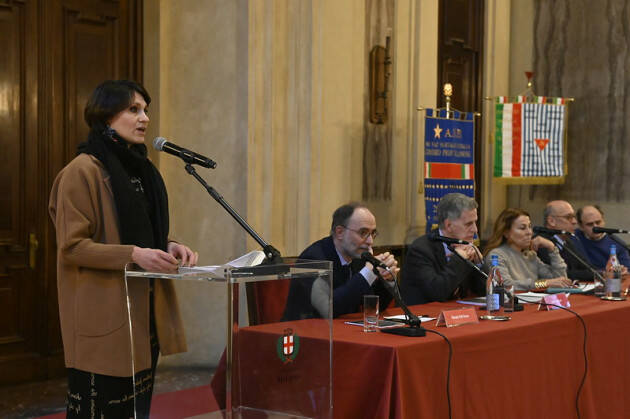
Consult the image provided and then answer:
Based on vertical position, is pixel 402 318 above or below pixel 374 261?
below

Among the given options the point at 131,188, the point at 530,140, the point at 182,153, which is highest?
the point at 530,140

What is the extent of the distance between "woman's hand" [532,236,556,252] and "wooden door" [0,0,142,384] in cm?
329

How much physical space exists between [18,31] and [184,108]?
51.1 inches

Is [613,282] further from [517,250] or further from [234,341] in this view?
[234,341]

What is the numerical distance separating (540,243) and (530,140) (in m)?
2.63

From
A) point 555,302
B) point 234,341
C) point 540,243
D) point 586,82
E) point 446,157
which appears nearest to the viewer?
point 234,341

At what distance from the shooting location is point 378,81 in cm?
721

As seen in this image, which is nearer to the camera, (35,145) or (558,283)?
(558,283)

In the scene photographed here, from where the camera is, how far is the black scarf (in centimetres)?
254

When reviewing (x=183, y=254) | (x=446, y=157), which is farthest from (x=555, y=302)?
(x=446, y=157)

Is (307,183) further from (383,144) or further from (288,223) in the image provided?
(383,144)

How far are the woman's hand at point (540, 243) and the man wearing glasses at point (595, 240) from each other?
1.30m

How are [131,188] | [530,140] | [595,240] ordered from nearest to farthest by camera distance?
[131,188], [595,240], [530,140]

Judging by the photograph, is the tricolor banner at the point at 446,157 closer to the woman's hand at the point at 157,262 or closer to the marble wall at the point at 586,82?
the marble wall at the point at 586,82
